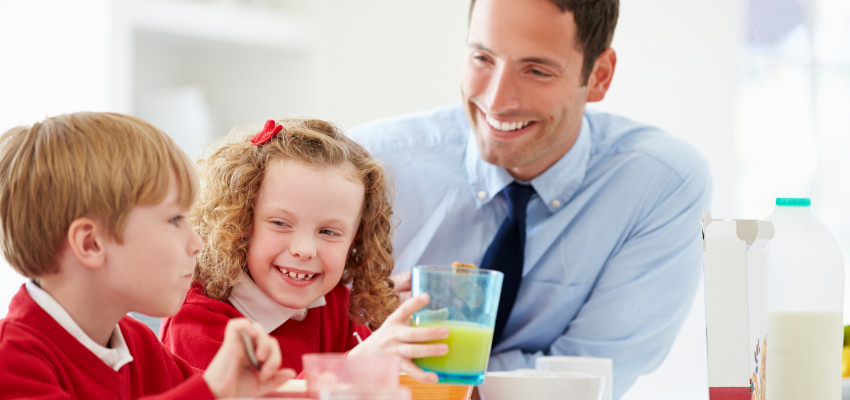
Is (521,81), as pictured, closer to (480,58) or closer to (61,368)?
(480,58)

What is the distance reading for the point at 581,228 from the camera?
217 cm

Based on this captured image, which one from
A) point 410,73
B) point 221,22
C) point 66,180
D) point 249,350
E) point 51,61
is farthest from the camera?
point 410,73

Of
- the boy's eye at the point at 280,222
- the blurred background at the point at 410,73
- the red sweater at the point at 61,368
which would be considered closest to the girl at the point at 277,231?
the boy's eye at the point at 280,222

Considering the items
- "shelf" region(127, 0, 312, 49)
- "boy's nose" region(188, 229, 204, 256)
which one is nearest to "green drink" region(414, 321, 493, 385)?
"boy's nose" region(188, 229, 204, 256)

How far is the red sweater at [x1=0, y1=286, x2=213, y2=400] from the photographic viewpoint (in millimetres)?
889

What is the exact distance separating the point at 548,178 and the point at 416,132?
370 millimetres

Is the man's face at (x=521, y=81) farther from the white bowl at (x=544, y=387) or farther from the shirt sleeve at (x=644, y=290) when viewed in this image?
the white bowl at (x=544, y=387)

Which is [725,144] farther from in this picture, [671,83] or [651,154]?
[651,154]

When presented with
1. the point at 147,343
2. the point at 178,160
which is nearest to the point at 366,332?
the point at 147,343

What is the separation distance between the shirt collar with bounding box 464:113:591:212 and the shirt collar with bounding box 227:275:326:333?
2.56 feet

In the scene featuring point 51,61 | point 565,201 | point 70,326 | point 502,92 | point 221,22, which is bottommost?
point 70,326

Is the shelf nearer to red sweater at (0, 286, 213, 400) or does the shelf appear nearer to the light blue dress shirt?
the light blue dress shirt

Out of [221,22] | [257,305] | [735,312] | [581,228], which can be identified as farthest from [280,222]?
[221,22]

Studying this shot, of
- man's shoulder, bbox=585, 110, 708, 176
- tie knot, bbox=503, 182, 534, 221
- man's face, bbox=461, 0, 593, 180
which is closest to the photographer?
man's face, bbox=461, 0, 593, 180
